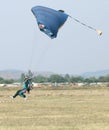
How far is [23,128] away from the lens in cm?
1733

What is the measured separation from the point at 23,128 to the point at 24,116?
3.99 metres

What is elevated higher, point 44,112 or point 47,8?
point 47,8

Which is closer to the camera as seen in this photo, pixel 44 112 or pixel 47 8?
pixel 47 8

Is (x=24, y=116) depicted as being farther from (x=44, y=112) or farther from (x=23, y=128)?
(x=23, y=128)

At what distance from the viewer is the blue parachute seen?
20797 mm

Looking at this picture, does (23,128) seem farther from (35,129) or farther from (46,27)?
(46,27)

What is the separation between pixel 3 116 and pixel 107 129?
18.8ft

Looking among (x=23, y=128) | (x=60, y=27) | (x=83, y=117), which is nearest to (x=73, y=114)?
(x=83, y=117)

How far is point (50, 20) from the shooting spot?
2108cm

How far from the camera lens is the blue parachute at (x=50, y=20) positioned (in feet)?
68.2

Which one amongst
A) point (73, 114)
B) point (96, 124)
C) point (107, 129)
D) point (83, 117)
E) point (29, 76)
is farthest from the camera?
point (29, 76)

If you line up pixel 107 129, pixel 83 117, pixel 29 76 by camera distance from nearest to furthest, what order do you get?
pixel 107 129
pixel 83 117
pixel 29 76

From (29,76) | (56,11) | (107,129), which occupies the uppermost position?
(56,11)

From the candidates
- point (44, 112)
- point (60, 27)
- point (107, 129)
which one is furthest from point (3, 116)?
point (107, 129)
